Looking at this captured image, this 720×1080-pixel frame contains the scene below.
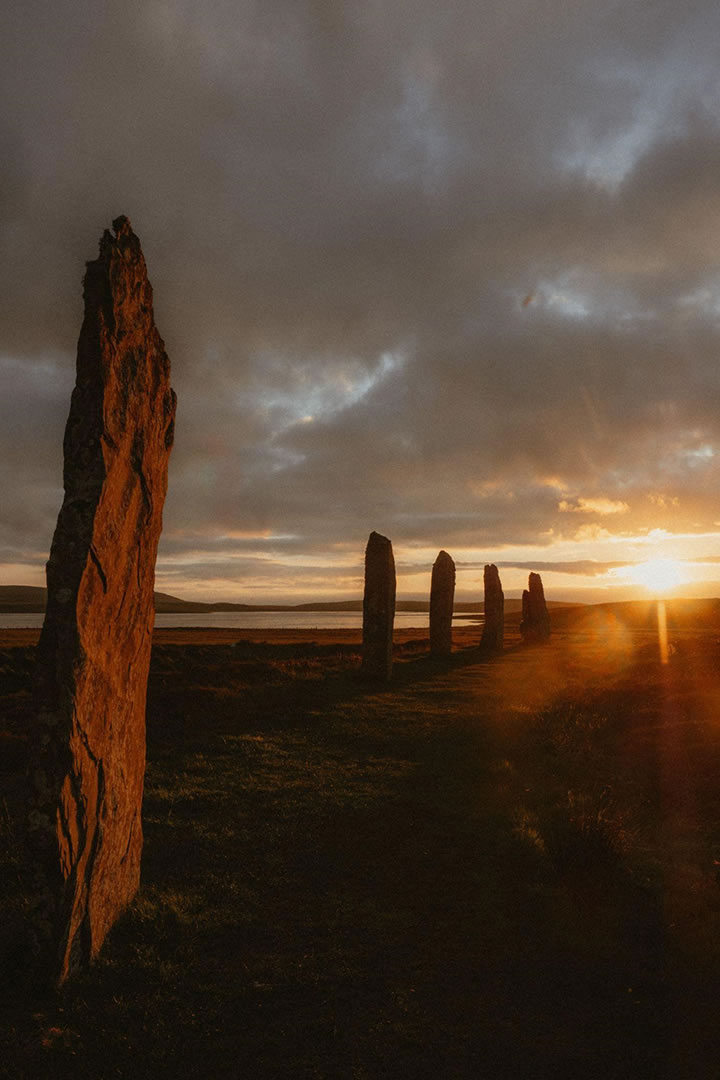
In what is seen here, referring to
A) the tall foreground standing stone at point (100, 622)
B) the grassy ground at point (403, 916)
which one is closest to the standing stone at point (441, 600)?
the grassy ground at point (403, 916)

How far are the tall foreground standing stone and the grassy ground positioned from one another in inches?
21.2

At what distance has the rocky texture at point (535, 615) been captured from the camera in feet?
112

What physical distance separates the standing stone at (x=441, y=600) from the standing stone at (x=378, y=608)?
22.0 ft

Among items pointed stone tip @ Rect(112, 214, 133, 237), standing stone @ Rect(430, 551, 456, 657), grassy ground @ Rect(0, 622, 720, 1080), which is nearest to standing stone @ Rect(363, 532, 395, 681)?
standing stone @ Rect(430, 551, 456, 657)

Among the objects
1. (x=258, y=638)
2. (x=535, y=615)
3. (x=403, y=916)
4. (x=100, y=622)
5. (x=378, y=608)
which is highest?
(x=100, y=622)

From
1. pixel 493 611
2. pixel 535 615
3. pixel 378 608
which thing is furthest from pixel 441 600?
pixel 535 615

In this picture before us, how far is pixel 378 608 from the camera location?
19.5m

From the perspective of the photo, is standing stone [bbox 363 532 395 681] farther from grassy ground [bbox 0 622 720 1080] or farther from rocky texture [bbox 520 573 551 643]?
rocky texture [bbox 520 573 551 643]

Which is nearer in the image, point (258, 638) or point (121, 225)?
point (121, 225)

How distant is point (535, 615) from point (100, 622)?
31.8 m

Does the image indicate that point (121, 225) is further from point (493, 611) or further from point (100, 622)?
point (493, 611)

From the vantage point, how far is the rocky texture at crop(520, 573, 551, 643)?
1347 inches

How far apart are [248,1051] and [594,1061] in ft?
6.63

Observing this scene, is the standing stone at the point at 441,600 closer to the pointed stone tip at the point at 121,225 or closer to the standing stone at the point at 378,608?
the standing stone at the point at 378,608
